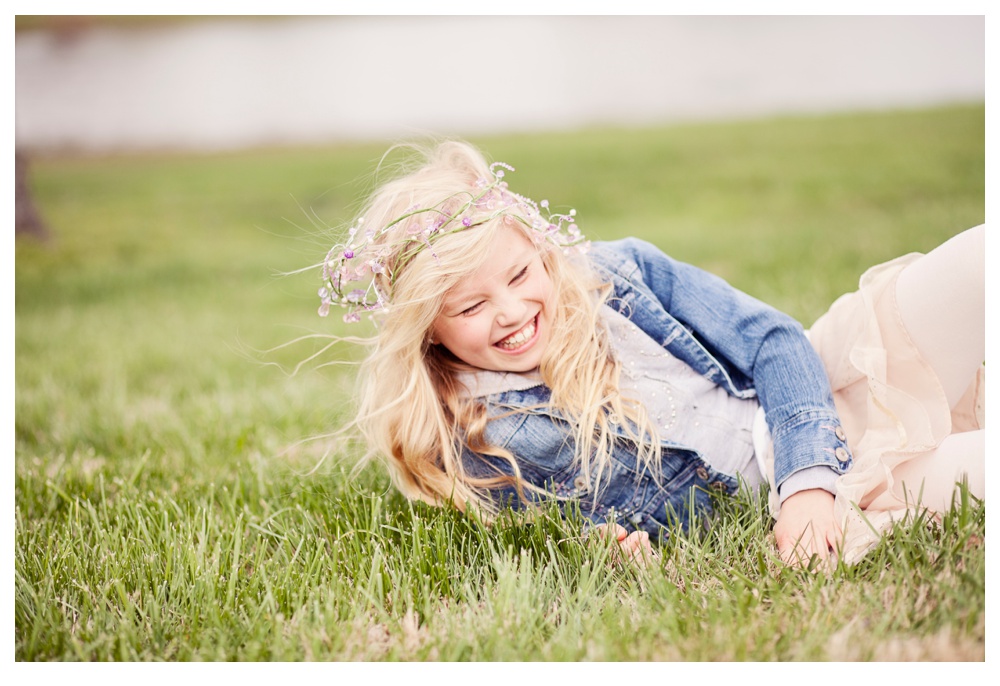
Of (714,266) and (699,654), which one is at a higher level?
(714,266)

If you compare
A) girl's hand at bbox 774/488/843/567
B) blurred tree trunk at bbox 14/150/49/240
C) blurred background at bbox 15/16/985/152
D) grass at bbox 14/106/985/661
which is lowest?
grass at bbox 14/106/985/661

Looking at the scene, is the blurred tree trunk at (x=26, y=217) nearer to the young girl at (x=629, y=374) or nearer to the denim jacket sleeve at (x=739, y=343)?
the young girl at (x=629, y=374)

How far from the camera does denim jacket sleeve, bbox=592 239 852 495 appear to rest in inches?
77.2

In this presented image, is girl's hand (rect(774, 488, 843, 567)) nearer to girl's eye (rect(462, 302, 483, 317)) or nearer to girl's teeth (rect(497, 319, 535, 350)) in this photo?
girl's teeth (rect(497, 319, 535, 350))

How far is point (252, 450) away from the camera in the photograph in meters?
2.89

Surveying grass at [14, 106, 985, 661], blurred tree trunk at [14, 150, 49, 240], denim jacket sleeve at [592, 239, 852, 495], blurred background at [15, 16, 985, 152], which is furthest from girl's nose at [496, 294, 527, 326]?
blurred tree trunk at [14, 150, 49, 240]

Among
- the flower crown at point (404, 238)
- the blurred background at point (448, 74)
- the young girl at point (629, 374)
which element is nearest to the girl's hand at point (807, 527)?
the young girl at point (629, 374)

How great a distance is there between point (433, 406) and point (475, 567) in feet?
1.48

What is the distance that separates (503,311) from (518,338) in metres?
0.10
